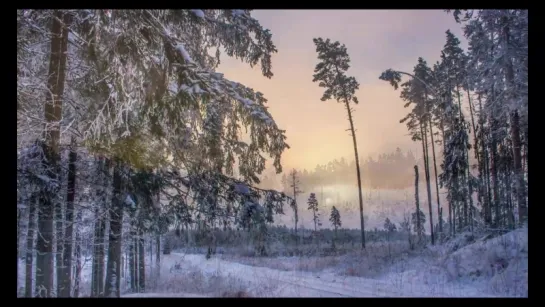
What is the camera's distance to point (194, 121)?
566 cm

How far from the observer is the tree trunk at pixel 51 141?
200 inches

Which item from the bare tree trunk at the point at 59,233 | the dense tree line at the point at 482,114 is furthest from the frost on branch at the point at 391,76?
the bare tree trunk at the point at 59,233

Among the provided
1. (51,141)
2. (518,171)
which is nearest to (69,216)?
(51,141)

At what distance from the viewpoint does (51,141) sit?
5152 mm

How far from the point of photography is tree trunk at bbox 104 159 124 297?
6219 mm

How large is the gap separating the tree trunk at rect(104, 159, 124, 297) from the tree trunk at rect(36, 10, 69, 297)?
982 mm

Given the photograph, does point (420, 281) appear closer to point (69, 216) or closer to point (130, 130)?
point (130, 130)

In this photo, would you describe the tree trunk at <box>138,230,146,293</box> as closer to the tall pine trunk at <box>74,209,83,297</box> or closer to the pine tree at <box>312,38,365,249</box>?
Answer: the tall pine trunk at <box>74,209,83,297</box>

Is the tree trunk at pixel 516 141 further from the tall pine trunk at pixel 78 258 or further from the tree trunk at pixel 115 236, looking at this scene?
the tall pine trunk at pixel 78 258

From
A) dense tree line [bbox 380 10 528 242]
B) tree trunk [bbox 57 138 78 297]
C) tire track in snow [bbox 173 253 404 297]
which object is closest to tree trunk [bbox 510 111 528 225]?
dense tree line [bbox 380 10 528 242]

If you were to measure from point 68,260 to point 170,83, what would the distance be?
3677 millimetres

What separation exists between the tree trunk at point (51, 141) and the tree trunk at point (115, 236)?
98cm
